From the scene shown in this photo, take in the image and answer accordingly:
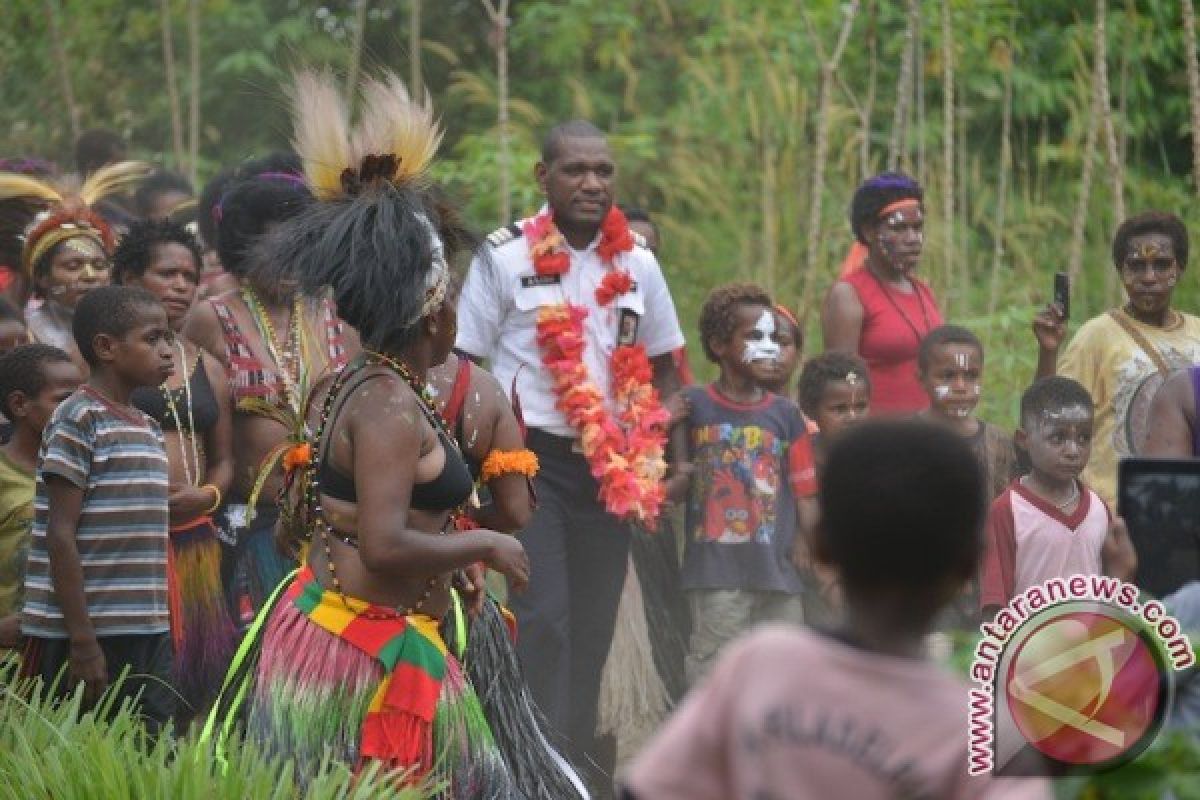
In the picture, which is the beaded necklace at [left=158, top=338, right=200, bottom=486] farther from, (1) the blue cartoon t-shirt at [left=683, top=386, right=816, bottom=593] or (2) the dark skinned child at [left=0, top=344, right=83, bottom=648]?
(1) the blue cartoon t-shirt at [left=683, top=386, right=816, bottom=593]

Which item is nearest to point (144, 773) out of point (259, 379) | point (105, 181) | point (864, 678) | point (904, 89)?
point (259, 379)

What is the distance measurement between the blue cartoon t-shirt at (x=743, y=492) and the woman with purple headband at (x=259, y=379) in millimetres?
1369

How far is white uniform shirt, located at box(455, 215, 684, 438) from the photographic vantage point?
7691 millimetres

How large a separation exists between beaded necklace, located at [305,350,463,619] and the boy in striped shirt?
1.18m

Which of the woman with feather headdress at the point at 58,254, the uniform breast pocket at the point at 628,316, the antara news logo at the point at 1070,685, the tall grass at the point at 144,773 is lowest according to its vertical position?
the tall grass at the point at 144,773

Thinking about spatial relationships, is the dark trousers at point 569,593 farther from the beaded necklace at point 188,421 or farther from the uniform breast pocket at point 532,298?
the beaded necklace at point 188,421

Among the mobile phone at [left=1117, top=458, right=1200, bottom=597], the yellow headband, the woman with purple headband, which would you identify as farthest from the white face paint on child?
the mobile phone at [left=1117, top=458, right=1200, bottom=597]

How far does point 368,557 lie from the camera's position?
497cm

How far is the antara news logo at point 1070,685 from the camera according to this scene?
2.87m

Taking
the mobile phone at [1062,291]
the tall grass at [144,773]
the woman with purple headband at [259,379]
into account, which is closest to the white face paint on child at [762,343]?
the mobile phone at [1062,291]

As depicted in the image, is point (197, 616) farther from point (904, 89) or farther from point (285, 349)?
point (904, 89)

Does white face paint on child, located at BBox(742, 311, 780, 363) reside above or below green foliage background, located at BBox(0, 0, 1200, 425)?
below

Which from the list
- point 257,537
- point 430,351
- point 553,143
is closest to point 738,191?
point 553,143

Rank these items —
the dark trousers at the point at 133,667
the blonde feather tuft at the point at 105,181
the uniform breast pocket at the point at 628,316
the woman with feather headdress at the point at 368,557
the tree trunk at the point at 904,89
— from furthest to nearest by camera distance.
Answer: the tree trunk at the point at 904,89 < the blonde feather tuft at the point at 105,181 < the uniform breast pocket at the point at 628,316 < the dark trousers at the point at 133,667 < the woman with feather headdress at the point at 368,557
